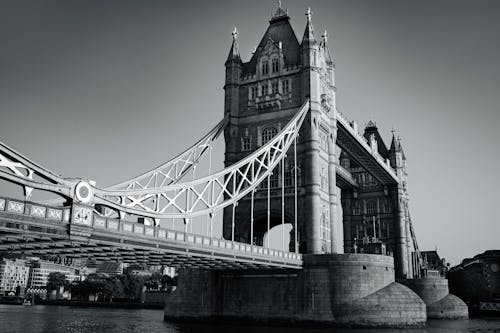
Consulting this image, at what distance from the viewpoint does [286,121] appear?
163 feet

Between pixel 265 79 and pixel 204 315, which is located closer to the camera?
pixel 204 315

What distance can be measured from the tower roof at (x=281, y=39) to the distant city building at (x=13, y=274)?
14225cm

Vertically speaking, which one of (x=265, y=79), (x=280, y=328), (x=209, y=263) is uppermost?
(x=265, y=79)

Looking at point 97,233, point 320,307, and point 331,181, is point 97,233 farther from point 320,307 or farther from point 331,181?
point 331,181

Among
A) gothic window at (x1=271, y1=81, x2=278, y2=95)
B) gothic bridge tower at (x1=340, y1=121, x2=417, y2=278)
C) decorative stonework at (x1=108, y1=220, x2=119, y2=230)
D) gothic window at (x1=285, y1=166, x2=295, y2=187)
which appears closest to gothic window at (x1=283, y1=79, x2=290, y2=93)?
gothic window at (x1=271, y1=81, x2=278, y2=95)

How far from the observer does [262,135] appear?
166 feet

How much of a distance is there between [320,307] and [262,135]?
1817 cm

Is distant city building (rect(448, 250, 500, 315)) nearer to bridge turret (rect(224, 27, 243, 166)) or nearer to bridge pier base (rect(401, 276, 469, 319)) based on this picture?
bridge pier base (rect(401, 276, 469, 319))

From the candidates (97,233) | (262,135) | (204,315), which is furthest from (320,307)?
(97,233)

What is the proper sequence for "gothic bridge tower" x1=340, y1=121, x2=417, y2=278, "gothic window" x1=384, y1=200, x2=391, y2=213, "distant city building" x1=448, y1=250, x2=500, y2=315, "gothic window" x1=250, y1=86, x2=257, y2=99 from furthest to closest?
"gothic window" x1=384, y1=200, x2=391, y2=213
"gothic bridge tower" x1=340, y1=121, x2=417, y2=278
"distant city building" x1=448, y1=250, x2=500, y2=315
"gothic window" x1=250, y1=86, x2=257, y2=99

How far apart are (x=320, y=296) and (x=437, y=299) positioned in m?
25.9

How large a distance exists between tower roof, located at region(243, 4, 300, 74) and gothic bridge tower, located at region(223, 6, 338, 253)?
0.35ft

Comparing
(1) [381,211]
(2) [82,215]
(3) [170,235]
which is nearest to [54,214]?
(2) [82,215]

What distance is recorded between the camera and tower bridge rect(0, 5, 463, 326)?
25.9m
